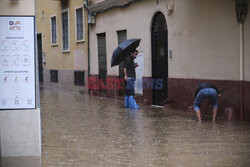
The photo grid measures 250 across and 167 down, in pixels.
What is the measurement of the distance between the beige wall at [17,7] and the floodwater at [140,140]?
2.13 meters

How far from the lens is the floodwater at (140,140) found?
6770 mm

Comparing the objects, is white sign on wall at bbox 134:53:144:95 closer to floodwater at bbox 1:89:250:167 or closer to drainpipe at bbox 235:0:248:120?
floodwater at bbox 1:89:250:167

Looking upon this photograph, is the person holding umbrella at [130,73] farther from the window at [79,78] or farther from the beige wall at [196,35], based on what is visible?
the window at [79,78]

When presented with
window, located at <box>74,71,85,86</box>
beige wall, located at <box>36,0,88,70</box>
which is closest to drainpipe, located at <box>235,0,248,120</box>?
beige wall, located at <box>36,0,88,70</box>

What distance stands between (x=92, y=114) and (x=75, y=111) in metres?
0.95

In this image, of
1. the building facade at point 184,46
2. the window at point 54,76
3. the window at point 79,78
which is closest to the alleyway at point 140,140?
the building facade at point 184,46

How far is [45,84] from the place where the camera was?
2642cm

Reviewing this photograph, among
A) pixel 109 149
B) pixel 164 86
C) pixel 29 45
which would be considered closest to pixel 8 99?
pixel 29 45

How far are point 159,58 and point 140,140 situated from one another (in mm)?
6205

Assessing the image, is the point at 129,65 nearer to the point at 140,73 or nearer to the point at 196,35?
Result: the point at 140,73

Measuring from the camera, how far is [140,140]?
27.8 ft

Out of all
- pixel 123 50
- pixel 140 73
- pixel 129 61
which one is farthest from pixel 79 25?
pixel 129 61

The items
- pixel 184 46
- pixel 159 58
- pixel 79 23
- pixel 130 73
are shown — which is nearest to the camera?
pixel 184 46

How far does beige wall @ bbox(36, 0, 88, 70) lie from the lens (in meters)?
20.7
